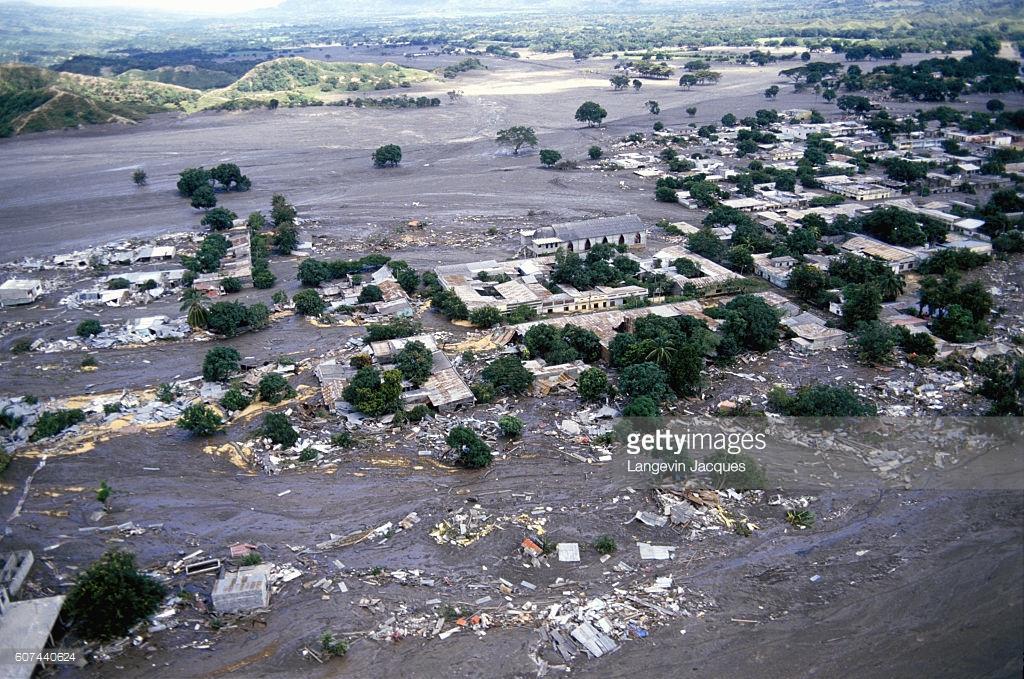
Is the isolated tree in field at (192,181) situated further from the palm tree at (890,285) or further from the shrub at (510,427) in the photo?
the palm tree at (890,285)

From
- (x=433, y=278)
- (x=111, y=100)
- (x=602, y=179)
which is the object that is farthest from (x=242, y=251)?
(x=111, y=100)

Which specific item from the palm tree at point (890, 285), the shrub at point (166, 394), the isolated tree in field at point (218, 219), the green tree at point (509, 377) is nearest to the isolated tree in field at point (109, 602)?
the shrub at point (166, 394)

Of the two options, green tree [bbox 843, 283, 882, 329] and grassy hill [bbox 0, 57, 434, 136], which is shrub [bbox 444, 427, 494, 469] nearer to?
green tree [bbox 843, 283, 882, 329]

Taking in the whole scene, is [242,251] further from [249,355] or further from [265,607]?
[265,607]

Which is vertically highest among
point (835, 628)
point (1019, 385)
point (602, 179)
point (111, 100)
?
point (111, 100)

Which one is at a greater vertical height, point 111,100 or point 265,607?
point 111,100

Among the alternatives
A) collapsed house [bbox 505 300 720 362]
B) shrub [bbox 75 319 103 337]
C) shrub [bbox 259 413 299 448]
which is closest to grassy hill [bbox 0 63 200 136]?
shrub [bbox 75 319 103 337]
